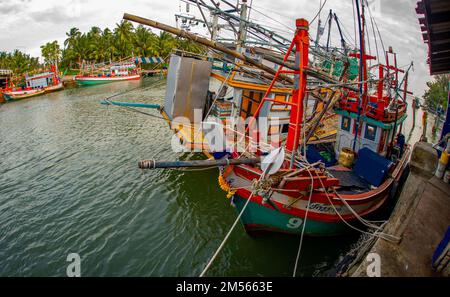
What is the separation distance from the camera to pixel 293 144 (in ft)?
23.7

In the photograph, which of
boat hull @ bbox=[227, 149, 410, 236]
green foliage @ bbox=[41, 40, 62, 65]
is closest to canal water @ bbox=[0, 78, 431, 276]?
boat hull @ bbox=[227, 149, 410, 236]

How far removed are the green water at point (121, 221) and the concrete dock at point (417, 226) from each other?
229cm

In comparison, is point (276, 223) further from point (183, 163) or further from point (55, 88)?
point (55, 88)

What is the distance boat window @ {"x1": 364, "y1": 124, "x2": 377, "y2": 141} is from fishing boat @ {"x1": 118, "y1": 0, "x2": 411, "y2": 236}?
1.6 inches

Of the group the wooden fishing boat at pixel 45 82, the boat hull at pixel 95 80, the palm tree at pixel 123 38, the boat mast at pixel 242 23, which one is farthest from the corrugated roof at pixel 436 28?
the palm tree at pixel 123 38

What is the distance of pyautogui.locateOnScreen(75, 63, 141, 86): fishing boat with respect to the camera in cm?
4672

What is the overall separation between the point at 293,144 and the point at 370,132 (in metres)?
5.05

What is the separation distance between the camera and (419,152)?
7.16 metres

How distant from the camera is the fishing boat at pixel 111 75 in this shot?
46719mm

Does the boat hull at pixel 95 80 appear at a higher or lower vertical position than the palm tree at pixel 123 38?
lower

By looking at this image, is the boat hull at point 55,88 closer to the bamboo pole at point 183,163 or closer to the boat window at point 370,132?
the bamboo pole at point 183,163

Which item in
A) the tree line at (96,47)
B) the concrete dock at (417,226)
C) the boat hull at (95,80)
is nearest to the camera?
the concrete dock at (417,226)
